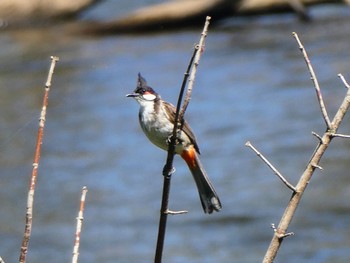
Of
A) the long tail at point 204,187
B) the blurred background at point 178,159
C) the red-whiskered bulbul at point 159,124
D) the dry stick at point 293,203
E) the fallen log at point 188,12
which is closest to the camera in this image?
the dry stick at point 293,203

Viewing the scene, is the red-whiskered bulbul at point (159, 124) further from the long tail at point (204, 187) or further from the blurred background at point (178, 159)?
the blurred background at point (178, 159)

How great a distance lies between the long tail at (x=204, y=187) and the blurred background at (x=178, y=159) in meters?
4.67

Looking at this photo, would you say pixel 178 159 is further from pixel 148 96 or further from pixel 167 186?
pixel 167 186

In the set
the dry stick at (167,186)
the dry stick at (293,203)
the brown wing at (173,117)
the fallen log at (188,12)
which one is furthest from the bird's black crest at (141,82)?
the fallen log at (188,12)

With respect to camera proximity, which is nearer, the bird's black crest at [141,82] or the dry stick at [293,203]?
the dry stick at [293,203]

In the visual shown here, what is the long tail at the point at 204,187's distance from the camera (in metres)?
3.26

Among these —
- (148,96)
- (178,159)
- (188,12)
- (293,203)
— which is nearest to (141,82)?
(148,96)

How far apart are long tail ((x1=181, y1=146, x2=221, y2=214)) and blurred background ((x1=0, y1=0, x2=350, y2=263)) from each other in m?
4.67

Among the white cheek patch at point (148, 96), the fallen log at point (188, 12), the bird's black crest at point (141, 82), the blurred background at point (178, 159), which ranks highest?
the fallen log at point (188, 12)

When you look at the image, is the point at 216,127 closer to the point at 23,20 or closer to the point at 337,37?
the point at 337,37

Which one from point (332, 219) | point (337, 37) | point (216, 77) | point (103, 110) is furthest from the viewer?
point (337, 37)

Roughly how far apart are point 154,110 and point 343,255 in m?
4.77

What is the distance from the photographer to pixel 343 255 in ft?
26.5

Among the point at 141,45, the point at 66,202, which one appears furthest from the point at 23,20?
the point at 66,202
